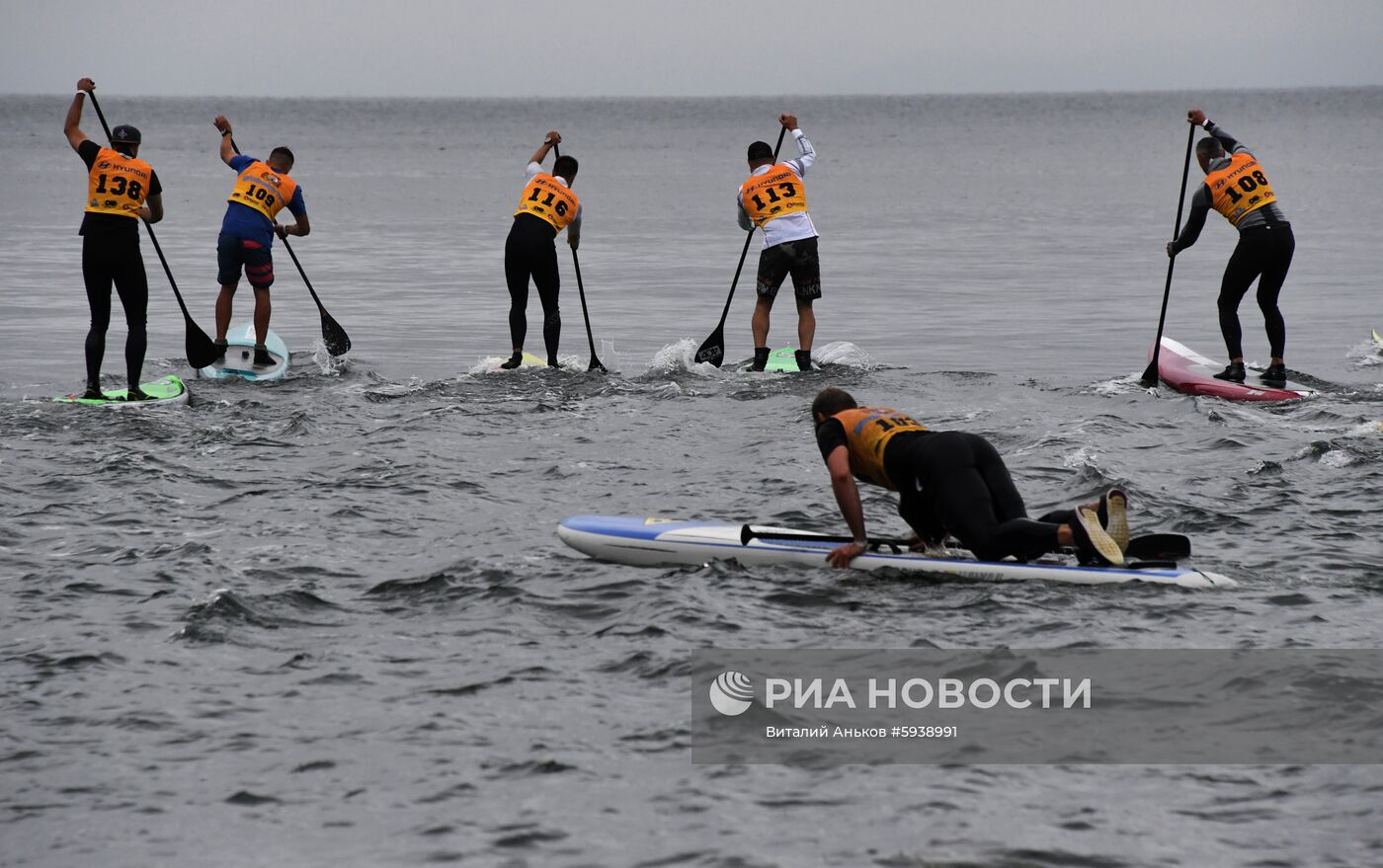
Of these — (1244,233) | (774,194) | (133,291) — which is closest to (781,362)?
(774,194)

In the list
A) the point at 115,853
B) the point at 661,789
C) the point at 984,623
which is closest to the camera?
the point at 115,853

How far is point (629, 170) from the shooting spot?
6238 centimetres

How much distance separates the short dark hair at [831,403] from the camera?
24.8ft

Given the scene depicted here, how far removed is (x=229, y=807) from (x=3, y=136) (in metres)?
105

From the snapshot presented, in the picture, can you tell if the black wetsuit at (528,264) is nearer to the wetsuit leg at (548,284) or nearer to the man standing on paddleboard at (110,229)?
the wetsuit leg at (548,284)

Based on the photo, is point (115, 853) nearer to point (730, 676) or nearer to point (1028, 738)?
point (730, 676)

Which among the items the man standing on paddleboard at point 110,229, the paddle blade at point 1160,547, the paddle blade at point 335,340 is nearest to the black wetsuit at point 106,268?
the man standing on paddleboard at point 110,229

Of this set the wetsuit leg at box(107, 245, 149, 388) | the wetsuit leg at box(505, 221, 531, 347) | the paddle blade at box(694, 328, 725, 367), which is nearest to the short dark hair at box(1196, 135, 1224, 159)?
the paddle blade at box(694, 328, 725, 367)

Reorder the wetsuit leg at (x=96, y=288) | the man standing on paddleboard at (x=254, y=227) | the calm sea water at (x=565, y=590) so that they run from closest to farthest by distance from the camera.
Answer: the calm sea water at (x=565, y=590)
the wetsuit leg at (x=96, y=288)
the man standing on paddleboard at (x=254, y=227)

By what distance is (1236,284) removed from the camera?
12656 millimetres

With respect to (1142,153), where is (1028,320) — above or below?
below

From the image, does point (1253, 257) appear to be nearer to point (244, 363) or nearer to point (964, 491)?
point (964, 491)

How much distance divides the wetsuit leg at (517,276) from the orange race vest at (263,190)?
7.14 feet

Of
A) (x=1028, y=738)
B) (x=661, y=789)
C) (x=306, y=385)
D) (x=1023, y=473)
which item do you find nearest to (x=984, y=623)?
(x=1028, y=738)
